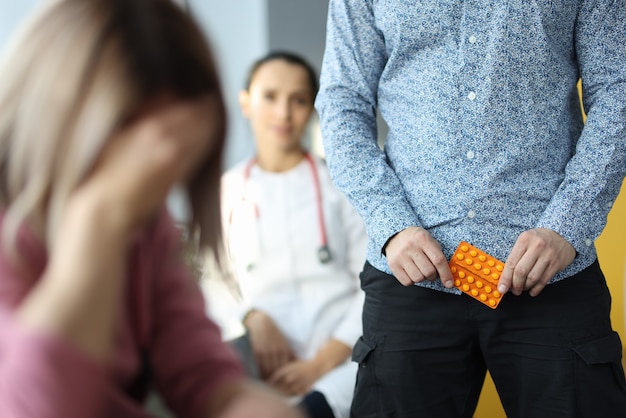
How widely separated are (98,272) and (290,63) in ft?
4.95

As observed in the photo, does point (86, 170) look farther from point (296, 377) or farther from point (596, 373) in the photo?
point (296, 377)

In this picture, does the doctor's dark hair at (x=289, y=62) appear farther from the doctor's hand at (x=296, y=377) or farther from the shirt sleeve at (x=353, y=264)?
the doctor's hand at (x=296, y=377)

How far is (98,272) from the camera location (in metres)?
0.42

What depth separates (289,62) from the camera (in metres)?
1.86

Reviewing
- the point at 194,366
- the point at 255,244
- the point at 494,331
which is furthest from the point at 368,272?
the point at 255,244

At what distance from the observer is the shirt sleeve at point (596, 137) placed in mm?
979

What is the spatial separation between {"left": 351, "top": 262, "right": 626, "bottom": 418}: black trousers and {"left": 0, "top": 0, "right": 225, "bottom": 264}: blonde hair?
0.64m

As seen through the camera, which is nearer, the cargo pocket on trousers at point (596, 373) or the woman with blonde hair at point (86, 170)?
the woman with blonde hair at point (86, 170)

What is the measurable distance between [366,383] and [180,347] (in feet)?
1.77

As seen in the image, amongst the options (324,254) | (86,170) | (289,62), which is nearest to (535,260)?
(86,170)

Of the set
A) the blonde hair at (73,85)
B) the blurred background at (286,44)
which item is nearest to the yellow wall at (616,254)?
the blurred background at (286,44)

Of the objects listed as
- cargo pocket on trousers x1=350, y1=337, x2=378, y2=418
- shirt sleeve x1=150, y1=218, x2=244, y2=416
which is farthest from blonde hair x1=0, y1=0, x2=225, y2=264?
cargo pocket on trousers x1=350, y1=337, x2=378, y2=418

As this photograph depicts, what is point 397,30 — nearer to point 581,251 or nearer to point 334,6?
point 334,6

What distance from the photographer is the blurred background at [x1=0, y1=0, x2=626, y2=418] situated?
178 cm
